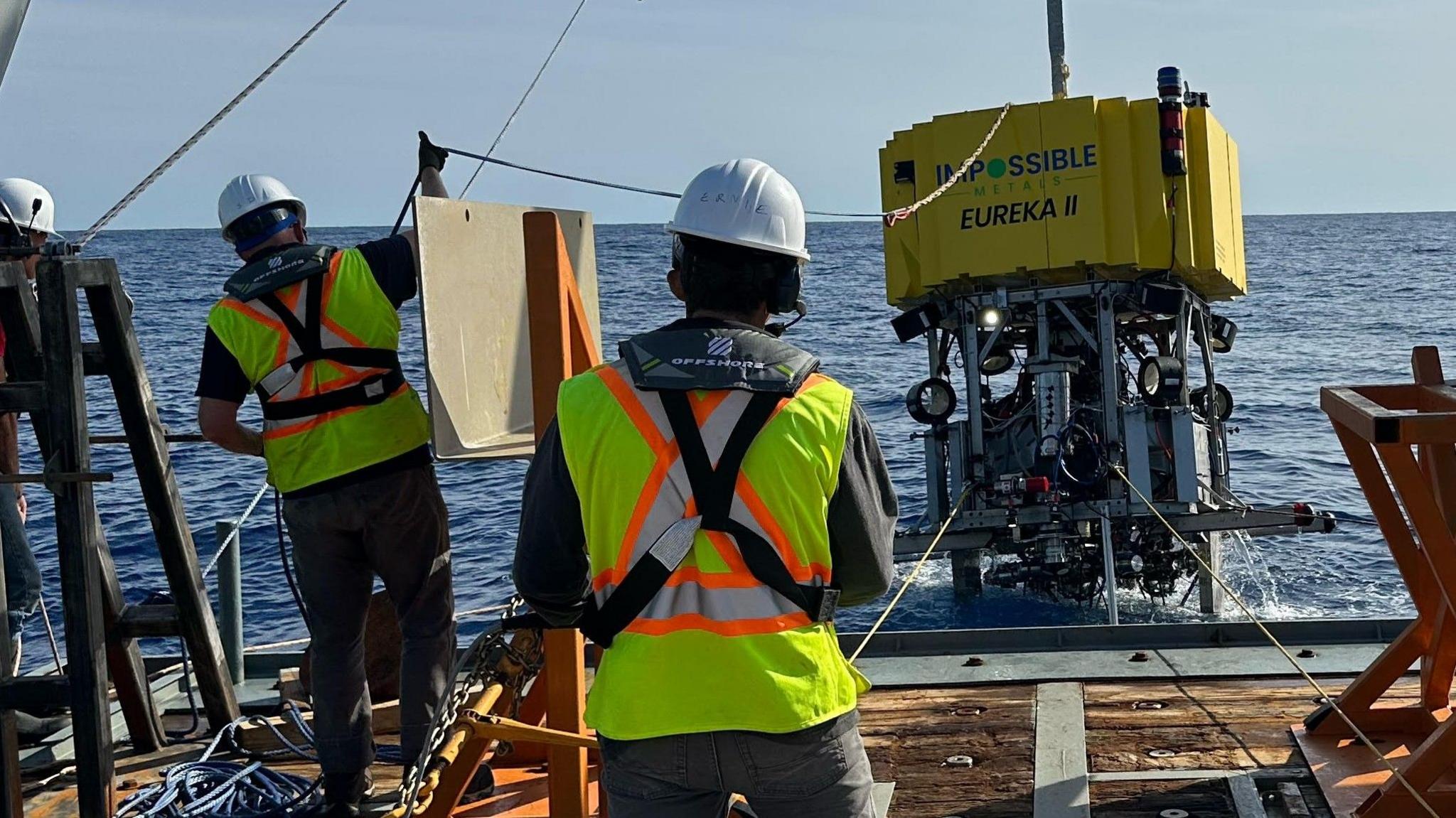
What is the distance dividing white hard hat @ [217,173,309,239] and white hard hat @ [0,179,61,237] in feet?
5.85

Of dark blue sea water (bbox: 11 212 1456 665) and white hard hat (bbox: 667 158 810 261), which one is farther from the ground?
white hard hat (bbox: 667 158 810 261)

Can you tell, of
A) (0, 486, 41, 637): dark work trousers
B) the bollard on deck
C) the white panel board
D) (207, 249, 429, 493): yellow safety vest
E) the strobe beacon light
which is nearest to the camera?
the white panel board

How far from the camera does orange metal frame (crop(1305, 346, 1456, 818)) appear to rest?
3.96m

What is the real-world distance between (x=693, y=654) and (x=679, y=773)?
0.20 m

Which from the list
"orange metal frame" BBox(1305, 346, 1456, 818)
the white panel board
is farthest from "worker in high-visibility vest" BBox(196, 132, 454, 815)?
"orange metal frame" BBox(1305, 346, 1456, 818)

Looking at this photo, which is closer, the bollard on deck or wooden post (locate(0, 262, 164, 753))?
wooden post (locate(0, 262, 164, 753))

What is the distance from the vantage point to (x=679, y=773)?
2.61 metres

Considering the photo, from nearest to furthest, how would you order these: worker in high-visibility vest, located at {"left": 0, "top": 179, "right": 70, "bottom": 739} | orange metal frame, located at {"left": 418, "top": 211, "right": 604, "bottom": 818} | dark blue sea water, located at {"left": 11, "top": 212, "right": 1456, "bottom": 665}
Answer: orange metal frame, located at {"left": 418, "top": 211, "right": 604, "bottom": 818}
worker in high-visibility vest, located at {"left": 0, "top": 179, "right": 70, "bottom": 739}
dark blue sea water, located at {"left": 11, "top": 212, "right": 1456, "bottom": 665}

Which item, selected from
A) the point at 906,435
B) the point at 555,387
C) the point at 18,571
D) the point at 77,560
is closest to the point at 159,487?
the point at 77,560

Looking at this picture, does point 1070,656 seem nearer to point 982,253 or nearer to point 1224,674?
point 1224,674

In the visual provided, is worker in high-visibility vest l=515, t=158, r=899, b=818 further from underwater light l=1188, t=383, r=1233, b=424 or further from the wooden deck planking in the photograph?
underwater light l=1188, t=383, r=1233, b=424

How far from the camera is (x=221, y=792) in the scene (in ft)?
15.5

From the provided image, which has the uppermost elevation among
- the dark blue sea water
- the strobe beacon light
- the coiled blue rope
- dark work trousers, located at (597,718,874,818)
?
dark work trousers, located at (597,718,874,818)

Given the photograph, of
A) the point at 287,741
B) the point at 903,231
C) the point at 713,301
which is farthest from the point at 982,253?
the point at 713,301
